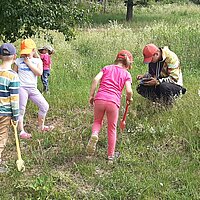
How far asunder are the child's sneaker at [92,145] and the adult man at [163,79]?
1893 millimetres

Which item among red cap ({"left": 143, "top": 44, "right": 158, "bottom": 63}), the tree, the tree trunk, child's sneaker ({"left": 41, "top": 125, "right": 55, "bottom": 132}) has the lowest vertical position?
the tree trunk

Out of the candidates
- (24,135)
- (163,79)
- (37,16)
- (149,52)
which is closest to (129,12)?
(163,79)

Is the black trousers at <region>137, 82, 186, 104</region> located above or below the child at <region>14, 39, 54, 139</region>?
below

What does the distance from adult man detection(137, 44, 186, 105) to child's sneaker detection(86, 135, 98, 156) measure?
189 cm

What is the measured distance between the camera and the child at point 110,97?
16.0 ft

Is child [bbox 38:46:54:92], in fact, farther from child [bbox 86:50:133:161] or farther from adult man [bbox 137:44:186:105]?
child [bbox 86:50:133:161]

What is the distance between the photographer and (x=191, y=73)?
891cm

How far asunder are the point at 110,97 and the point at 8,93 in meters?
1.23

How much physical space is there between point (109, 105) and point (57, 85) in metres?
3.61

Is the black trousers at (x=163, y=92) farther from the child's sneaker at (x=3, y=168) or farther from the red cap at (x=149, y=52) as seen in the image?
the child's sneaker at (x=3, y=168)

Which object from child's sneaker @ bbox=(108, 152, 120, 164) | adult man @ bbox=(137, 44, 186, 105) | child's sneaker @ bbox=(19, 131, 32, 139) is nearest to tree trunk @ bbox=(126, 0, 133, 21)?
adult man @ bbox=(137, 44, 186, 105)

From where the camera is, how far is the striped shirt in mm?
4656

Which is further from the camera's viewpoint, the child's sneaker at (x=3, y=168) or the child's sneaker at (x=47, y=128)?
the child's sneaker at (x=47, y=128)

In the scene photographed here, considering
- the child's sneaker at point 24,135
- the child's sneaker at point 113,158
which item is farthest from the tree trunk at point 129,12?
the child's sneaker at point 113,158
